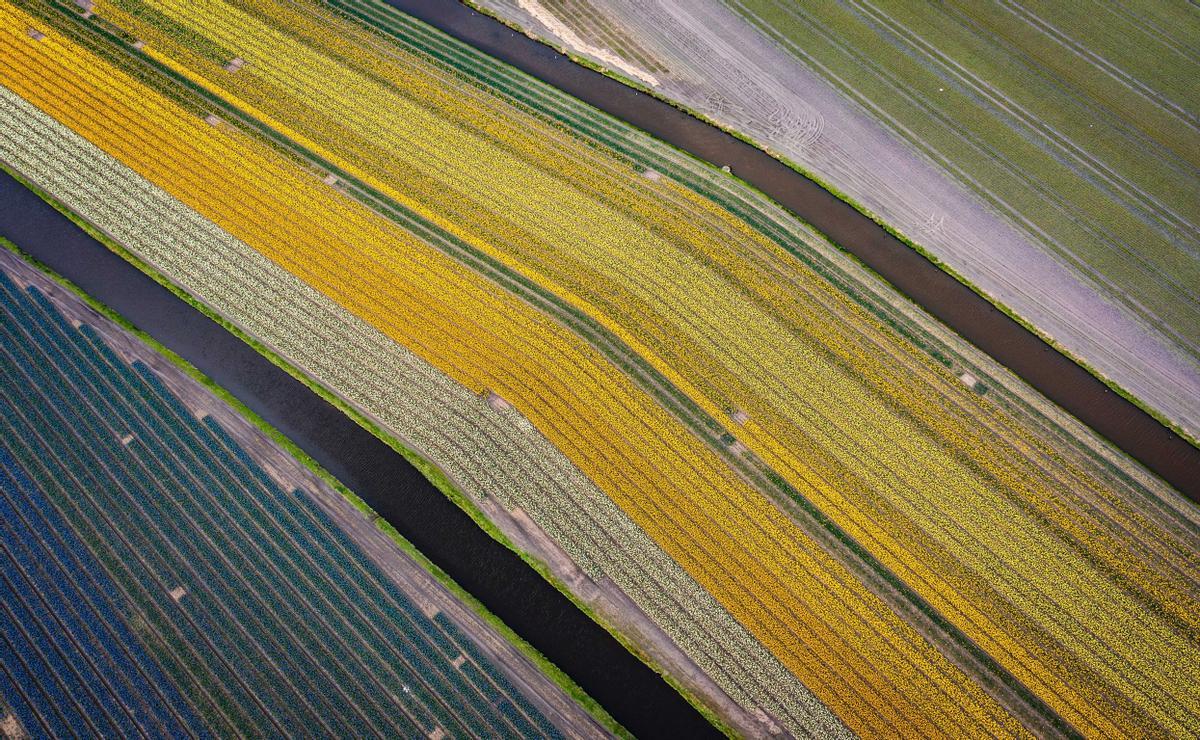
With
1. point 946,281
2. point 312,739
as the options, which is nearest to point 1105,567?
point 946,281

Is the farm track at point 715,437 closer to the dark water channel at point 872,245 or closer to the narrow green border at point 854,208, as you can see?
the dark water channel at point 872,245

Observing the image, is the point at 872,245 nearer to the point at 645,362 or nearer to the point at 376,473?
the point at 645,362

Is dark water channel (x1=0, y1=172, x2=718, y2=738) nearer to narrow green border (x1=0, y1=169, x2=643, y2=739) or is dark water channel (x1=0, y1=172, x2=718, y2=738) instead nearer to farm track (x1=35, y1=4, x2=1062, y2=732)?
narrow green border (x1=0, y1=169, x2=643, y2=739)

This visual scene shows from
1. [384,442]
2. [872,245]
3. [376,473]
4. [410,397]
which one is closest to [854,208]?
[872,245]

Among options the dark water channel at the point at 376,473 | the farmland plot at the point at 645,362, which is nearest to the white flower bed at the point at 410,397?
the farmland plot at the point at 645,362

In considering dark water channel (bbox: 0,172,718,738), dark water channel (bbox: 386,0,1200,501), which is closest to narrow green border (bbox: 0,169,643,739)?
dark water channel (bbox: 0,172,718,738)

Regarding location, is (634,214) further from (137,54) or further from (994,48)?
(137,54)
